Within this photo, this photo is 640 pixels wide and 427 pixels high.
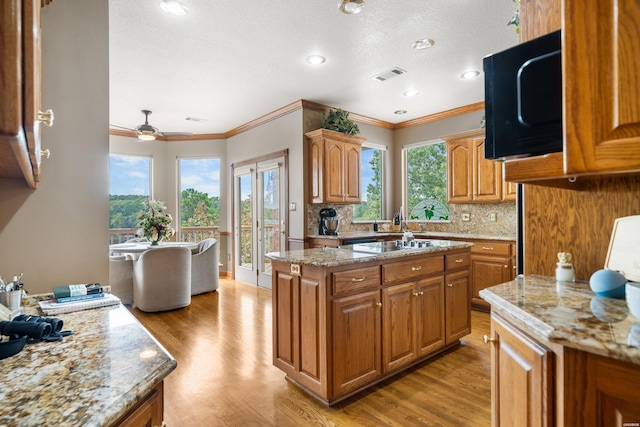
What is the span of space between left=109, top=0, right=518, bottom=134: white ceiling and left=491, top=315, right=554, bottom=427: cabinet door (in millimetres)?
2465

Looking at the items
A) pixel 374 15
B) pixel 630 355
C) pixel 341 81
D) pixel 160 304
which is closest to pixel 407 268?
pixel 630 355

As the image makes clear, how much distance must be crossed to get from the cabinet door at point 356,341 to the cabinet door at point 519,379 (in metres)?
1.02

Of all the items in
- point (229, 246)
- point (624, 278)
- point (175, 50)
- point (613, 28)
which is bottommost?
point (229, 246)

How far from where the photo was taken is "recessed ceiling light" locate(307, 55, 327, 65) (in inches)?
135

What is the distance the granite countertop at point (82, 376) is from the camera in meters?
0.68

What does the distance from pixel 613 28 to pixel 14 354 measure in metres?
1.91

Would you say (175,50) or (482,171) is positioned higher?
(175,50)

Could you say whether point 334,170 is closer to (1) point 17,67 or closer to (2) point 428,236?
(2) point 428,236

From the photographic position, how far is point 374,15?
2.71 meters

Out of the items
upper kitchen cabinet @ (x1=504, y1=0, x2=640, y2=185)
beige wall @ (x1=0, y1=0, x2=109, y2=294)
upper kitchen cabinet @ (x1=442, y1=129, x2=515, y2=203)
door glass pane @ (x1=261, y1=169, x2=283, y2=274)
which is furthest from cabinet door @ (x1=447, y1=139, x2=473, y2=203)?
beige wall @ (x1=0, y1=0, x2=109, y2=294)

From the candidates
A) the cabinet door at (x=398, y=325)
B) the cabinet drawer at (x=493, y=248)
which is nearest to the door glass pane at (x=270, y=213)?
the cabinet drawer at (x=493, y=248)

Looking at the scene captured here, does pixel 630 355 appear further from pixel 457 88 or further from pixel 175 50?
pixel 457 88

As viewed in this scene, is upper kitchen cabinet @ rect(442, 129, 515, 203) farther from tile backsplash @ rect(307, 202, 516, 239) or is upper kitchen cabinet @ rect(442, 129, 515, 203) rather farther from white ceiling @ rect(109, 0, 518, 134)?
white ceiling @ rect(109, 0, 518, 134)

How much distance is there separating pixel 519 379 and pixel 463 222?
14.3 ft
